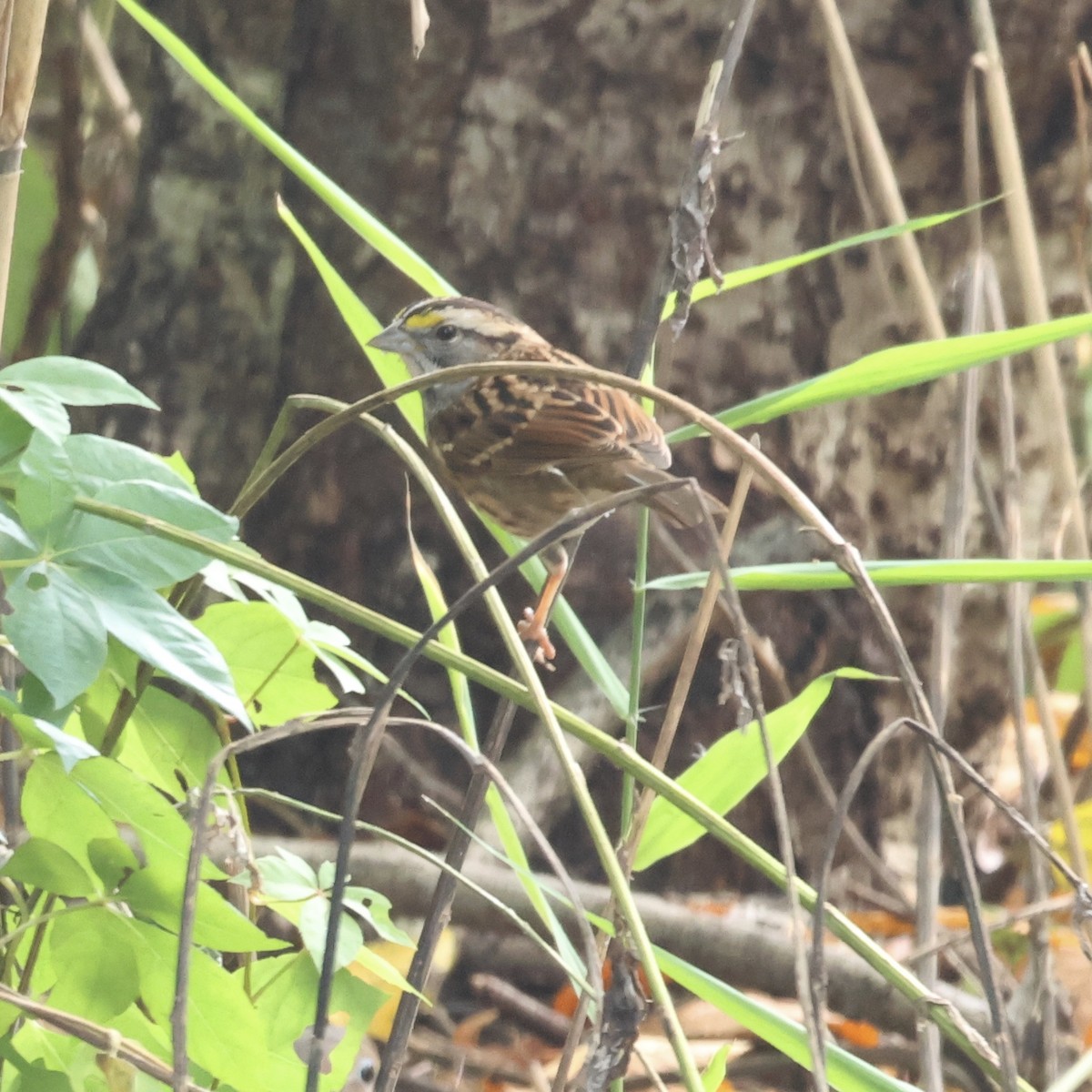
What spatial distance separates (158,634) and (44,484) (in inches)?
3.7

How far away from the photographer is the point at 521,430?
6.16 ft

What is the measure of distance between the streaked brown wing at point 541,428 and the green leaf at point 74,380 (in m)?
0.84

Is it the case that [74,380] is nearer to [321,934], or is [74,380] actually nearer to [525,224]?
[321,934]

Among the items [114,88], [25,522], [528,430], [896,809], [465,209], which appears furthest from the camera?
[896,809]

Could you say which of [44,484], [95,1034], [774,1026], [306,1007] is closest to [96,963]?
[95,1034]

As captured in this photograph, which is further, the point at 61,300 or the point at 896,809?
the point at 896,809

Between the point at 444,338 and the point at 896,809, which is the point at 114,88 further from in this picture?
the point at 896,809

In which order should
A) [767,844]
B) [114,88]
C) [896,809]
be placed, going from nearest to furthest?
[114,88] < [767,844] < [896,809]

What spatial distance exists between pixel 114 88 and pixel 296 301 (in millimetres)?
416

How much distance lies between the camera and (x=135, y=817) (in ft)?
2.60

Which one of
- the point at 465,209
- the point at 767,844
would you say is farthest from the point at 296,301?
the point at 767,844

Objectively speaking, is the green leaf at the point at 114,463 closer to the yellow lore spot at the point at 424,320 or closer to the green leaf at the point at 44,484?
the green leaf at the point at 44,484

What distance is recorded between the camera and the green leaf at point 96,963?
82 cm

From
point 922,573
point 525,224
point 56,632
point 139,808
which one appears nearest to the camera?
point 56,632
